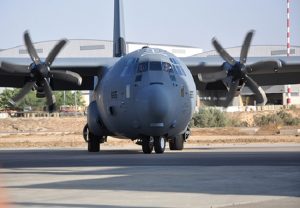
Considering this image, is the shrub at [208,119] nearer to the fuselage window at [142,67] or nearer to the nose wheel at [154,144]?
the nose wheel at [154,144]

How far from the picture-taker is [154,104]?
88.7ft

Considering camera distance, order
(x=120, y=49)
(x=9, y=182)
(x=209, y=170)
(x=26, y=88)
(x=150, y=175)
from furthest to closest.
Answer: (x=120, y=49)
(x=26, y=88)
(x=209, y=170)
(x=150, y=175)
(x=9, y=182)

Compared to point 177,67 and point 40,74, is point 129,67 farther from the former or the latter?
point 40,74

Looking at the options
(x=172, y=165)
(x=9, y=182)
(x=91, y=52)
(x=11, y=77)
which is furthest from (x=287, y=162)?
(x=91, y=52)

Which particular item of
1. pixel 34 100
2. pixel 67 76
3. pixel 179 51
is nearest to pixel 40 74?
pixel 67 76

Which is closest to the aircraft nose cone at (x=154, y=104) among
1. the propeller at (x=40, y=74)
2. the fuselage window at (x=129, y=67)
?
the fuselage window at (x=129, y=67)

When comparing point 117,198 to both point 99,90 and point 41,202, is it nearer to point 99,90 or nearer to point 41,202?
point 41,202

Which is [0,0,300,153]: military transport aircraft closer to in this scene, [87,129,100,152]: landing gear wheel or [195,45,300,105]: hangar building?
[87,129,100,152]: landing gear wheel

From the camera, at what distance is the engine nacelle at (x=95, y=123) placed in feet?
105

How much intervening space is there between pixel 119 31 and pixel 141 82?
415 inches

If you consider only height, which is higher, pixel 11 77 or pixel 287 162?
pixel 11 77

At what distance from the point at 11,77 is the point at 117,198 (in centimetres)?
2573

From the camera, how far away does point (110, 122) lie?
30.4 meters

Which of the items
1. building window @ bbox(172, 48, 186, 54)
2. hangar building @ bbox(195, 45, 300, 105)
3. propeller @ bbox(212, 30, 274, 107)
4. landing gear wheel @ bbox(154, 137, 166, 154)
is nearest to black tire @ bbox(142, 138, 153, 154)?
landing gear wheel @ bbox(154, 137, 166, 154)
